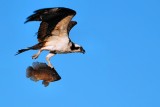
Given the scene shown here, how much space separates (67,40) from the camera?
3014 cm

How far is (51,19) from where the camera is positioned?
28875 mm

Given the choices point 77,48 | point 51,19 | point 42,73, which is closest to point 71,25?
point 77,48

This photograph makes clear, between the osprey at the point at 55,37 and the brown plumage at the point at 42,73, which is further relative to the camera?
the brown plumage at the point at 42,73

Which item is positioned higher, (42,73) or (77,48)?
(77,48)

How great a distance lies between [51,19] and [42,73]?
6.76ft

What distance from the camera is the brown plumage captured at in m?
29.4

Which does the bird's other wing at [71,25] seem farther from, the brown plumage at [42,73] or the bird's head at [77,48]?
the brown plumage at [42,73]

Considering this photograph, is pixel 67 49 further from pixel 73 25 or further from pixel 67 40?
pixel 73 25

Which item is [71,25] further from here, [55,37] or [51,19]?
[51,19]

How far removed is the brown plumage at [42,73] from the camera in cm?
2936

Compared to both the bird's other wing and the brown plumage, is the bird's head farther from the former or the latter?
the bird's other wing

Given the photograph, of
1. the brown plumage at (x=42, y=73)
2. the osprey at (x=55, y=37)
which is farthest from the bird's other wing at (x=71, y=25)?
the brown plumage at (x=42, y=73)

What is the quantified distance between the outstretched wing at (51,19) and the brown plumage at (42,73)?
0.96m

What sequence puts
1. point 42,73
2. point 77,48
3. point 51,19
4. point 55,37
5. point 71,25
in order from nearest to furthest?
1. point 51,19
2. point 42,73
3. point 55,37
4. point 77,48
5. point 71,25
